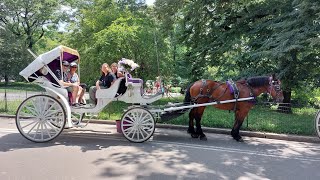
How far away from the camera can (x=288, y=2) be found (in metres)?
14.2

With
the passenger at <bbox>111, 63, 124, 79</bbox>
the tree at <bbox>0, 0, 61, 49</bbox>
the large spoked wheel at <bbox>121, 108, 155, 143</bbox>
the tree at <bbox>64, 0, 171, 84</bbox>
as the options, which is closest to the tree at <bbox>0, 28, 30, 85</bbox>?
the tree at <bbox>0, 0, 61, 49</bbox>

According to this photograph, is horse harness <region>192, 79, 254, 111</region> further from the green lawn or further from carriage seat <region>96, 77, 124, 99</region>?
the green lawn

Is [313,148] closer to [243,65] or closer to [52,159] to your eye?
[52,159]

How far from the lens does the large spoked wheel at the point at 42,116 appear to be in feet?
26.0

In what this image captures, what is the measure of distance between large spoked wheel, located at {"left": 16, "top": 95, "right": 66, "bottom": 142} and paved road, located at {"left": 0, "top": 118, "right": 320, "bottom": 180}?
287 mm

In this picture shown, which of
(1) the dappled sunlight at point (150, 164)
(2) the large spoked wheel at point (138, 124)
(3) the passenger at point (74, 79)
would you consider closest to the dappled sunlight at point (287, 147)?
(1) the dappled sunlight at point (150, 164)

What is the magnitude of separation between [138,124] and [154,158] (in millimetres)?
1441

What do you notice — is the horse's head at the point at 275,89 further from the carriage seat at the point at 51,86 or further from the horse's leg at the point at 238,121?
the carriage seat at the point at 51,86

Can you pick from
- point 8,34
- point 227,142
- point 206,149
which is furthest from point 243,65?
point 8,34

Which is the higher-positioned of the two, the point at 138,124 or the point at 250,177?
the point at 138,124

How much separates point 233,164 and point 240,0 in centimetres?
1196

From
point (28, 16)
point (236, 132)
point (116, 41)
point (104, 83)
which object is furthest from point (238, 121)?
point (28, 16)

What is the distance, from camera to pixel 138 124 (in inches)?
319

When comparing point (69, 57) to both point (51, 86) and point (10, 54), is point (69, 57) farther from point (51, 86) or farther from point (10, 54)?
point (10, 54)
